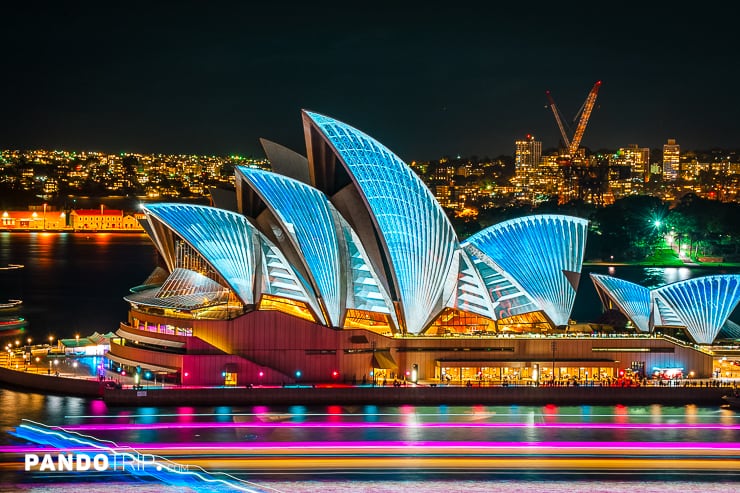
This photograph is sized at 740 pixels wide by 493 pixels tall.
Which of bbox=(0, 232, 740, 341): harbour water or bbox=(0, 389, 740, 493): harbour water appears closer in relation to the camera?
bbox=(0, 389, 740, 493): harbour water

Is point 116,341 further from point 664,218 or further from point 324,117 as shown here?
point 664,218

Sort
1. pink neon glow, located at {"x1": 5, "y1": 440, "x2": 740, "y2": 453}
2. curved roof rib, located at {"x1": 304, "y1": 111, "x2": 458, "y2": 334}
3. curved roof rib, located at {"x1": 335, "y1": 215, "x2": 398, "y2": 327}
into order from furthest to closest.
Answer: curved roof rib, located at {"x1": 335, "y1": 215, "x2": 398, "y2": 327} → curved roof rib, located at {"x1": 304, "y1": 111, "x2": 458, "y2": 334} → pink neon glow, located at {"x1": 5, "y1": 440, "x2": 740, "y2": 453}

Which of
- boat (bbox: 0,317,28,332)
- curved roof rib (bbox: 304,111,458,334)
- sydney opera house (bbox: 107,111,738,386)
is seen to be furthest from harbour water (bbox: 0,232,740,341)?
curved roof rib (bbox: 304,111,458,334)

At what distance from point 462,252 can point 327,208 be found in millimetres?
6405

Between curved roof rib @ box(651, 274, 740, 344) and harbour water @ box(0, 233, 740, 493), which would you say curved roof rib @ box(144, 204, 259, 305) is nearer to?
harbour water @ box(0, 233, 740, 493)

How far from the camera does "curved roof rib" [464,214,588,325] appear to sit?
46031 mm

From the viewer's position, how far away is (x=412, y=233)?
144ft

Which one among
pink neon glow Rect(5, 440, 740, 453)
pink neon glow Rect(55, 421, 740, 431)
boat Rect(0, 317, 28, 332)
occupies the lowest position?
pink neon glow Rect(5, 440, 740, 453)

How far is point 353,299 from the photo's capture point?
141 ft

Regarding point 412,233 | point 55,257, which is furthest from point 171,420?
point 55,257

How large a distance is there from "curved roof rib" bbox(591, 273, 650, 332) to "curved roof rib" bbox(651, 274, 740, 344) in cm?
55

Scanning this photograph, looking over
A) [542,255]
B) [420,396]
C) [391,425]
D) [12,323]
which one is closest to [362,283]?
[420,396]

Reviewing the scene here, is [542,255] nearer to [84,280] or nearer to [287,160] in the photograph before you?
[287,160]

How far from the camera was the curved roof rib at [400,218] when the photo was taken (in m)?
43.0
